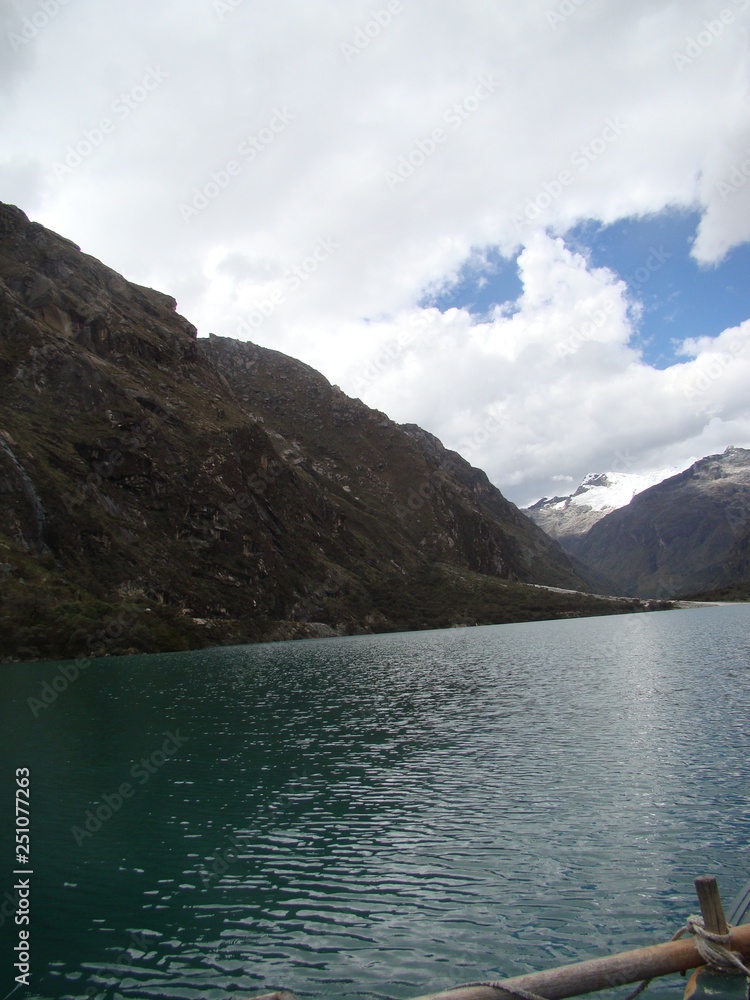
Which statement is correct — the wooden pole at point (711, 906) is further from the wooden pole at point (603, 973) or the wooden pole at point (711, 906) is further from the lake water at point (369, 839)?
the lake water at point (369, 839)

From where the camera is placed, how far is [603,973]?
34.0ft

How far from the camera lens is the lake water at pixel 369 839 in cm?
1677

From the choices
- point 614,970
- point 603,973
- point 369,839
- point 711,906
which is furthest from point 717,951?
point 369,839

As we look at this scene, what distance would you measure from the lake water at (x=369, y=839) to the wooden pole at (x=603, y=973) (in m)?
4.83

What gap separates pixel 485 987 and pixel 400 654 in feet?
401

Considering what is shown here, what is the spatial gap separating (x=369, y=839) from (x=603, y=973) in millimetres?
16314

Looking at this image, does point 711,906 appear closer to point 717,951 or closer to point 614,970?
point 717,951

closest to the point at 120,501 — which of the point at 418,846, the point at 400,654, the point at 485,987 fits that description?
the point at 400,654

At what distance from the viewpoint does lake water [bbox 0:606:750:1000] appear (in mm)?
16766

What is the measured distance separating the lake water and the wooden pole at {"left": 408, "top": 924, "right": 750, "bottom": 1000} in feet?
15.9

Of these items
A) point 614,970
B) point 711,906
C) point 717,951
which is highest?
point 711,906

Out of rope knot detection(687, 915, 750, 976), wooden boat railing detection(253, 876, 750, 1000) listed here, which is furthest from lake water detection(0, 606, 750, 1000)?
wooden boat railing detection(253, 876, 750, 1000)

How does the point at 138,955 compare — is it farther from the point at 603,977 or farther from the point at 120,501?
the point at 120,501

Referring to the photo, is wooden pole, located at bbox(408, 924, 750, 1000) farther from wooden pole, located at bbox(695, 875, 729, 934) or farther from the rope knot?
wooden pole, located at bbox(695, 875, 729, 934)
